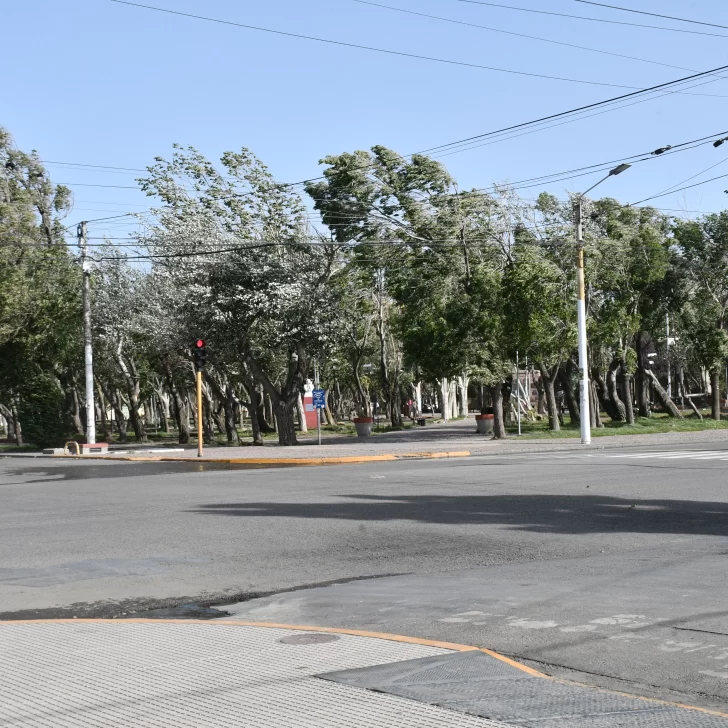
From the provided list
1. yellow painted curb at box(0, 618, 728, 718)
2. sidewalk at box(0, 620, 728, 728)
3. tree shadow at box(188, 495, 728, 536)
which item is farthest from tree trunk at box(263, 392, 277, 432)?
sidewalk at box(0, 620, 728, 728)

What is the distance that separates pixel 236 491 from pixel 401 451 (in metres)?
14.5

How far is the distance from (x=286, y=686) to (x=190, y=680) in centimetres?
65

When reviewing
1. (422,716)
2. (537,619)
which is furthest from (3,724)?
(537,619)

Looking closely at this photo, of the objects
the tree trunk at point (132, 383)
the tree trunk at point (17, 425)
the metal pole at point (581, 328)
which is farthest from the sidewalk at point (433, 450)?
the tree trunk at point (17, 425)

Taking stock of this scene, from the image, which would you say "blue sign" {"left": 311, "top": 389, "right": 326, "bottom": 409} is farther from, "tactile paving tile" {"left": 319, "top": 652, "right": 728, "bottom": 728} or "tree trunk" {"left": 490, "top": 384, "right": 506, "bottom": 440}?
"tactile paving tile" {"left": 319, "top": 652, "right": 728, "bottom": 728}

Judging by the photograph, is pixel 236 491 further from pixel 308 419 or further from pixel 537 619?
pixel 308 419

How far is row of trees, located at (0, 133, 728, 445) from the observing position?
40938mm

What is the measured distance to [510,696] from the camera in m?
5.29

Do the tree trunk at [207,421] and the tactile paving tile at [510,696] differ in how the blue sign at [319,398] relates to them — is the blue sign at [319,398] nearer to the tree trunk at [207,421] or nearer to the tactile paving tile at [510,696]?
the tree trunk at [207,421]

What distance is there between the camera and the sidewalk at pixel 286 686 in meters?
4.92

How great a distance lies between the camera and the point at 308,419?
8912 centimetres

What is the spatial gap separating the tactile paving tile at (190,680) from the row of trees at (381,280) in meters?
33.3

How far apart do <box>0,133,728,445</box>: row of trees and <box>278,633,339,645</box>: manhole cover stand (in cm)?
3314

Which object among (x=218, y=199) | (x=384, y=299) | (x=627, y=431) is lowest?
(x=627, y=431)
